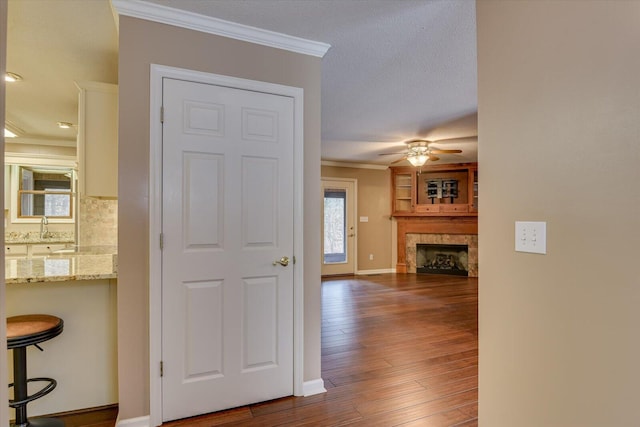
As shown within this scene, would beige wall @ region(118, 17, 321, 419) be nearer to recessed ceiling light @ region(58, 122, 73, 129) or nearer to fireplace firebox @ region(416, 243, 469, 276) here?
recessed ceiling light @ region(58, 122, 73, 129)

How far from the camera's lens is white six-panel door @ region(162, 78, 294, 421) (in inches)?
76.3

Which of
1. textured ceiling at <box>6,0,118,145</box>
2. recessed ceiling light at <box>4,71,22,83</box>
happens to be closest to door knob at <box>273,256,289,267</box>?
textured ceiling at <box>6,0,118,145</box>

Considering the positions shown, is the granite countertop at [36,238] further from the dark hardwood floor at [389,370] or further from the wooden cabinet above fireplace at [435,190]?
the wooden cabinet above fireplace at [435,190]

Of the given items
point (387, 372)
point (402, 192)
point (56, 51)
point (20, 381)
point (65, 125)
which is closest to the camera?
point (20, 381)

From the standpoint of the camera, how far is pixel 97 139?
2.42 metres

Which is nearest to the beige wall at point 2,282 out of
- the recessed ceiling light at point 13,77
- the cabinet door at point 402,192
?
the recessed ceiling light at point 13,77

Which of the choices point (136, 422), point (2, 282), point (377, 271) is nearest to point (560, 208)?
point (2, 282)

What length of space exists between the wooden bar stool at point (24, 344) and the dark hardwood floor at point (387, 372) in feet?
0.98

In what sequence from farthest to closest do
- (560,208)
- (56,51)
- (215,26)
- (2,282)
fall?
(56,51) < (215,26) < (560,208) < (2,282)

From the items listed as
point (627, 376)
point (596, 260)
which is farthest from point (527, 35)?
point (627, 376)

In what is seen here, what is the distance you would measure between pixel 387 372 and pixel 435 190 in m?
5.27

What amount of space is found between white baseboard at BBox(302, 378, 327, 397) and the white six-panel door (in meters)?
0.11

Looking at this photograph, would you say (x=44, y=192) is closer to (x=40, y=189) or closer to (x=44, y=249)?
(x=40, y=189)

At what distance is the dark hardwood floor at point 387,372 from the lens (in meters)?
1.97
